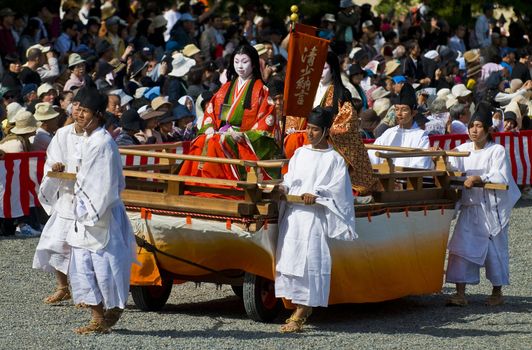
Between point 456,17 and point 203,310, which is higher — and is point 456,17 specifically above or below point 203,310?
above

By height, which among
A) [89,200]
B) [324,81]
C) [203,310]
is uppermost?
[324,81]

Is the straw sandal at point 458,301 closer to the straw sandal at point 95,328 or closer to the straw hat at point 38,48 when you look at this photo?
the straw sandal at point 95,328

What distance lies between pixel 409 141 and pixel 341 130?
4.07 feet

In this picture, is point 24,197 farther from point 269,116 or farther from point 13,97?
point 269,116

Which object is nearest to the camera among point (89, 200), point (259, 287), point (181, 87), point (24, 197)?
point (89, 200)

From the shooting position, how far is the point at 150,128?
13000 mm

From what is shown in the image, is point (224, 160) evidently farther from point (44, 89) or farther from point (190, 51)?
point (190, 51)

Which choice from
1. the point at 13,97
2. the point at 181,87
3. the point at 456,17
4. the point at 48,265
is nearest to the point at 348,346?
the point at 48,265

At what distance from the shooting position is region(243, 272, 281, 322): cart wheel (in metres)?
8.80

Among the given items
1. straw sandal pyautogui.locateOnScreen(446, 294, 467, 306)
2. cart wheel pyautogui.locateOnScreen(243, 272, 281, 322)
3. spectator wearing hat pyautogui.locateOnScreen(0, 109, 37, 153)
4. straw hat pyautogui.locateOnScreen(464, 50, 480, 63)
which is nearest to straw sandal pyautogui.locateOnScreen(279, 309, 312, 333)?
cart wheel pyautogui.locateOnScreen(243, 272, 281, 322)

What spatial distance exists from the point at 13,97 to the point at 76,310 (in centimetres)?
536

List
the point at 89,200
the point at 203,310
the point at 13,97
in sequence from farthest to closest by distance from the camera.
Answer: the point at 13,97
the point at 203,310
the point at 89,200

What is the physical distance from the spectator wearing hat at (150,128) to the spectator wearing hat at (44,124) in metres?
0.85

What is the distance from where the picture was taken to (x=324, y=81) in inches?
389
